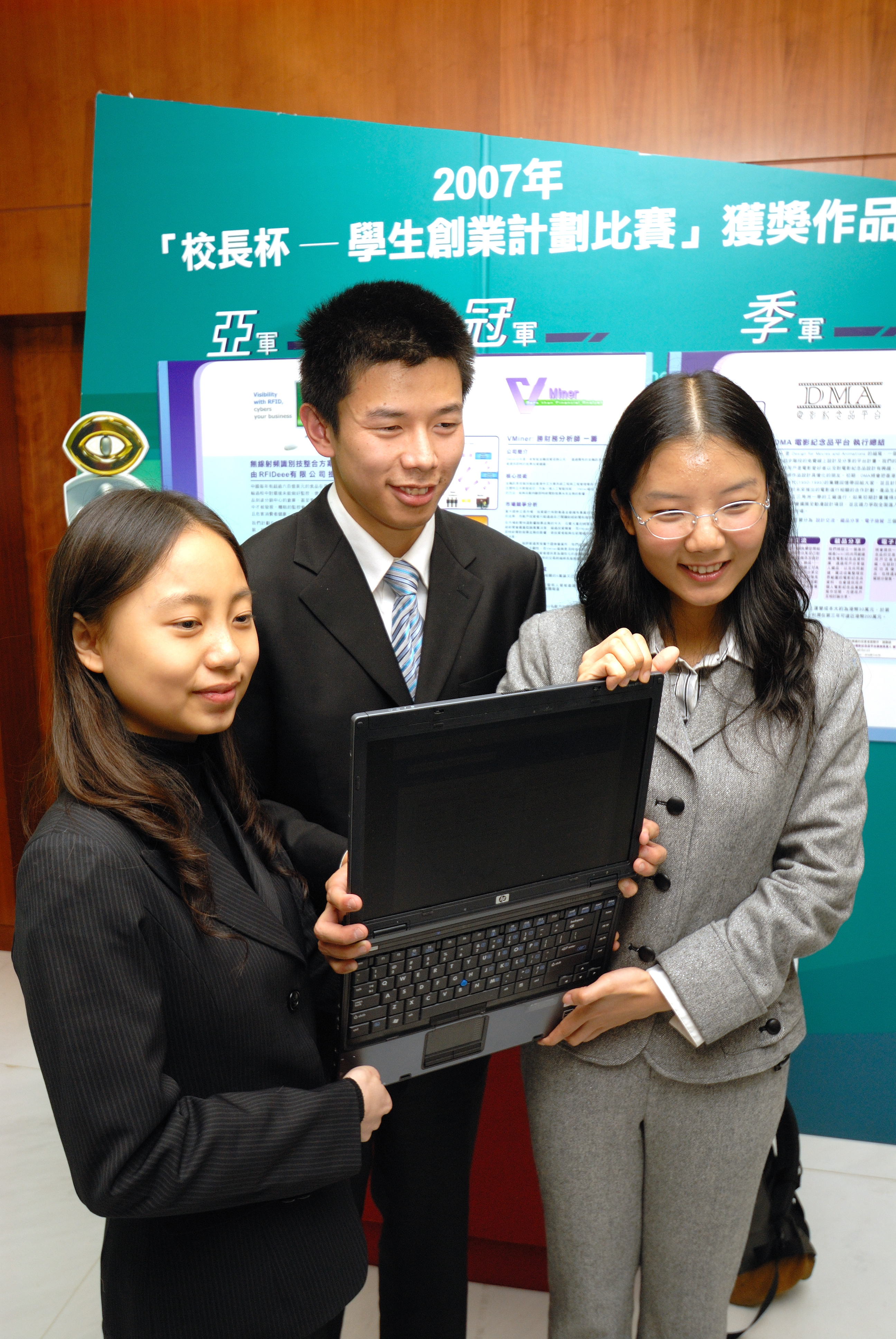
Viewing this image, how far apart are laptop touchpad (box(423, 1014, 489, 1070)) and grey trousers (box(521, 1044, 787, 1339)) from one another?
177mm

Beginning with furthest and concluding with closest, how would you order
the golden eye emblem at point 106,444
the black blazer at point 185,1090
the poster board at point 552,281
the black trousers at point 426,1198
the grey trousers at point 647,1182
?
1. the golden eye emblem at point 106,444
2. the poster board at point 552,281
3. the black trousers at point 426,1198
4. the grey trousers at point 647,1182
5. the black blazer at point 185,1090

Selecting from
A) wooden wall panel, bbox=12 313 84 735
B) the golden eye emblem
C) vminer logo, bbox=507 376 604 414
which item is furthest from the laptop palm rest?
wooden wall panel, bbox=12 313 84 735

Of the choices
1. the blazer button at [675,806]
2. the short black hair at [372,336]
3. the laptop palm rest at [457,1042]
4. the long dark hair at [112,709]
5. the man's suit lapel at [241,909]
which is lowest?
the laptop palm rest at [457,1042]

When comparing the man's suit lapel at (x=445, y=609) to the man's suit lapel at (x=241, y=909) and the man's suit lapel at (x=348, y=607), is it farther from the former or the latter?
the man's suit lapel at (x=241, y=909)

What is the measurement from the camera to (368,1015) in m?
1.07

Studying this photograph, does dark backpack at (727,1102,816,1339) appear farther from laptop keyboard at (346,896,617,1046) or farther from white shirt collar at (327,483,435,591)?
white shirt collar at (327,483,435,591)

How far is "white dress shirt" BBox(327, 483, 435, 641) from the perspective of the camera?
1499 millimetres

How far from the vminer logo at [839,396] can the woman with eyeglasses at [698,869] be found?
1.30 meters

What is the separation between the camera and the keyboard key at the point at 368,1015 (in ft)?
3.48

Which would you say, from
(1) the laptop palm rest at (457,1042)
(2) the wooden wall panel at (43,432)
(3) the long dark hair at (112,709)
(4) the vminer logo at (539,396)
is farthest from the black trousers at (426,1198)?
(2) the wooden wall panel at (43,432)

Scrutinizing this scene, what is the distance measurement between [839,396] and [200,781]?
6.67 ft

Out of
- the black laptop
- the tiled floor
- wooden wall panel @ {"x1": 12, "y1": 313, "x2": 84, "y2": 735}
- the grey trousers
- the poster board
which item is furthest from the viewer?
wooden wall panel @ {"x1": 12, "y1": 313, "x2": 84, "y2": 735}

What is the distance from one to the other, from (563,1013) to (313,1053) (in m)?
0.34

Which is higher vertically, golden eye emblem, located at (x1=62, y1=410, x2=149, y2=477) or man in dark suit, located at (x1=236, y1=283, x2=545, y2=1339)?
golden eye emblem, located at (x1=62, y1=410, x2=149, y2=477)
